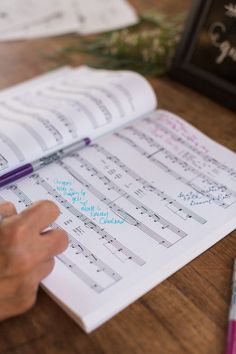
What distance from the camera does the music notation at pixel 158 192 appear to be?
0.62m

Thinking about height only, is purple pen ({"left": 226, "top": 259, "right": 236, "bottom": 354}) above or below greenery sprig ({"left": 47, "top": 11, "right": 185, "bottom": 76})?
below

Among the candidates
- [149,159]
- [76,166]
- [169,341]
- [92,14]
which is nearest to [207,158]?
[149,159]

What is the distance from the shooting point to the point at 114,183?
2.20 ft

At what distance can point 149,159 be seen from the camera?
723mm

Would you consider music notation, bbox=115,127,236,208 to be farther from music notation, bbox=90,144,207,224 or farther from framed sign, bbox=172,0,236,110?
framed sign, bbox=172,0,236,110

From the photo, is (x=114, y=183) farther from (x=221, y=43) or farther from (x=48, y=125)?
(x=221, y=43)

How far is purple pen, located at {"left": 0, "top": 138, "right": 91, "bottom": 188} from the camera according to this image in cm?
65

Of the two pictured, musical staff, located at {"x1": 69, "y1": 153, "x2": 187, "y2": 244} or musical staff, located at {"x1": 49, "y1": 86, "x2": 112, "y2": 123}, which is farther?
musical staff, located at {"x1": 49, "y1": 86, "x2": 112, "y2": 123}

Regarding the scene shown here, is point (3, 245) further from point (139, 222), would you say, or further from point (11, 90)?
point (11, 90)

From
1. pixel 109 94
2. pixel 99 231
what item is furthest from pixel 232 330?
pixel 109 94

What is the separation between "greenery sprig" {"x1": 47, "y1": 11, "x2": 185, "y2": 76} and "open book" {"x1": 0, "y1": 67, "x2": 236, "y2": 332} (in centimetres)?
10

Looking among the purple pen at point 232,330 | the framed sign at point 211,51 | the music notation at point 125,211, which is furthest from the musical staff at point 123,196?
the framed sign at point 211,51

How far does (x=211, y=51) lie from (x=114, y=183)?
351 millimetres

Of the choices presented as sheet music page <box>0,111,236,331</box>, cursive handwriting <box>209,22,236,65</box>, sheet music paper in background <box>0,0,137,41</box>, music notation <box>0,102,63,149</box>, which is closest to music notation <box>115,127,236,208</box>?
sheet music page <box>0,111,236,331</box>
